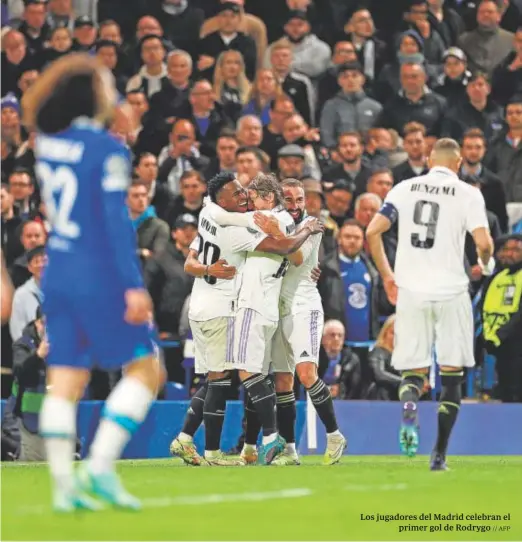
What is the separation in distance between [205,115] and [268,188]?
697cm

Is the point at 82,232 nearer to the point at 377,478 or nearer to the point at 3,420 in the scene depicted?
the point at 377,478

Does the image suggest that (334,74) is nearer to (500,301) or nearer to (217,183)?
(500,301)

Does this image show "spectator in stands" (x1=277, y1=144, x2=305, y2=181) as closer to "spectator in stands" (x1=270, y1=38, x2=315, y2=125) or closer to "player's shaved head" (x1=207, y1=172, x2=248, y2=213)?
"spectator in stands" (x1=270, y1=38, x2=315, y2=125)

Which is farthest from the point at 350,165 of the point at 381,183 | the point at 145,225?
the point at 145,225

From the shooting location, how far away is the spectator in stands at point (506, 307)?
1606 cm

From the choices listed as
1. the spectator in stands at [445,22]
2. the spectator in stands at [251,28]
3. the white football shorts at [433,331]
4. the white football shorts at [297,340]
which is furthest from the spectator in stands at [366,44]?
the white football shorts at [433,331]

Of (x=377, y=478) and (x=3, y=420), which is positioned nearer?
(x=377, y=478)

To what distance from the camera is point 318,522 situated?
8156 mm

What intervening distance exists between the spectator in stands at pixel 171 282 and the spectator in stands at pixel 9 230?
1.35 metres

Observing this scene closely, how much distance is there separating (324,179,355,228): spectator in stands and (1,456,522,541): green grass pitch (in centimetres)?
577

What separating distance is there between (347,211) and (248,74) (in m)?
3.65

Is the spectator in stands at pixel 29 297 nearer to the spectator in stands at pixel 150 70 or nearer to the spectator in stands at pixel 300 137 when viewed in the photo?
the spectator in stands at pixel 300 137

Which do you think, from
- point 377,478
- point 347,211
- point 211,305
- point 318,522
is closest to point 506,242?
point 347,211

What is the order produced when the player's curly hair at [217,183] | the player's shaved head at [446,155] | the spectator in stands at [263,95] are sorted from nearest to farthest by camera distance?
the player's shaved head at [446,155], the player's curly hair at [217,183], the spectator in stands at [263,95]
